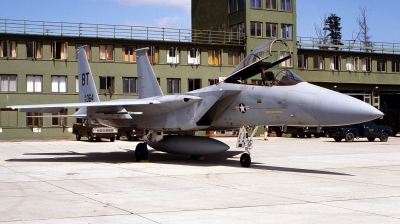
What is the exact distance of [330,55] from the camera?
52.6 m

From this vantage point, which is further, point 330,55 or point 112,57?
point 330,55

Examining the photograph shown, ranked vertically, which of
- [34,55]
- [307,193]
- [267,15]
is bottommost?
[307,193]

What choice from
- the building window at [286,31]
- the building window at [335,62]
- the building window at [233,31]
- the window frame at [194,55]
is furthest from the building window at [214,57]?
the building window at [335,62]

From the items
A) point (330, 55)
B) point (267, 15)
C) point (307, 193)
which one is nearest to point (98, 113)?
point (307, 193)

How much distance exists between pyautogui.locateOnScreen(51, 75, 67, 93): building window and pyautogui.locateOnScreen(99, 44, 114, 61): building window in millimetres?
3594

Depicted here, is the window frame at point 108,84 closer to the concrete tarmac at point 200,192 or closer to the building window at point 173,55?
the building window at point 173,55

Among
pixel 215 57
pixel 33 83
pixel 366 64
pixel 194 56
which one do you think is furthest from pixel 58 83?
pixel 366 64

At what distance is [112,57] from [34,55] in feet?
20.8

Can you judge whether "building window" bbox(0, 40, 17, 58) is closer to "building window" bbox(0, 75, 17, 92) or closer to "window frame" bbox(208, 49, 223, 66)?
"building window" bbox(0, 75, 17, 92)

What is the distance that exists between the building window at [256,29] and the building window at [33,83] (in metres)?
19.5

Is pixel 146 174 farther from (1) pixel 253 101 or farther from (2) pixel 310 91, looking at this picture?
(2) pixel 310 91

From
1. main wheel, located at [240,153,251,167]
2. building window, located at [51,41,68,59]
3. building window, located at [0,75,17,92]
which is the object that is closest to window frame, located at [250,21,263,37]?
building window, located at [51,41,68,59]

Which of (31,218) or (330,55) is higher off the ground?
(330,55)

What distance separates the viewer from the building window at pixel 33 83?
4166 cm
